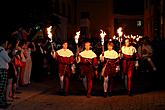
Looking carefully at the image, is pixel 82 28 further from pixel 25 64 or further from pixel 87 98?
pixel 87 98

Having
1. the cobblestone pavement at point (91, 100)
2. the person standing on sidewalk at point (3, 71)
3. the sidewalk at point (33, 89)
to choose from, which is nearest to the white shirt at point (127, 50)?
the cobblestone pavement at point (91, 100)

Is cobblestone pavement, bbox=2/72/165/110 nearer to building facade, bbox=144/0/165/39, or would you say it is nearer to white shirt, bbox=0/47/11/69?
white shirt, bbox=0/47/11/69

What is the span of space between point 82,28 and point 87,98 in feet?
64.8

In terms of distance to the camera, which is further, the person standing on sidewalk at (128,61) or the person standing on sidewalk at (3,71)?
the person standing on sidewalk at (128,61)

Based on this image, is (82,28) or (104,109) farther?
(82,28)

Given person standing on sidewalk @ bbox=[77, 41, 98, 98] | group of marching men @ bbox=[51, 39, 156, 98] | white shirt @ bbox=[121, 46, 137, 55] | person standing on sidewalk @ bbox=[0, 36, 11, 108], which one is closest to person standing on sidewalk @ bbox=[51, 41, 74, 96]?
group of marching men @ bbox=[51, 39, 156, 98]

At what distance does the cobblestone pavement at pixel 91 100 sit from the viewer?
15750mm

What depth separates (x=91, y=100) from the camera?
1780 cm

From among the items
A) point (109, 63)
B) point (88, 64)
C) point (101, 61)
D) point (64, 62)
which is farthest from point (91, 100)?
point (64, 62)

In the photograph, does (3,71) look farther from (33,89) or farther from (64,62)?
(33,89)

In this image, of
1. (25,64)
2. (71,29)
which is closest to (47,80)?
(25,64)

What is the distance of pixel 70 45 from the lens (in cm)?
2859

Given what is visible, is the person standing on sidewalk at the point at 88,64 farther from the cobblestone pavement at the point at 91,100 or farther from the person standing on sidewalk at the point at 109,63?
the cobblestone pavement at the point at 91,100

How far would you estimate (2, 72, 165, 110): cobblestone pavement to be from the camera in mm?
15750
